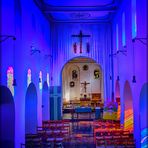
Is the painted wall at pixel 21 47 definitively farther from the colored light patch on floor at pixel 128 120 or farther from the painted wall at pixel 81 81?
the painted wall at pixel 81 81

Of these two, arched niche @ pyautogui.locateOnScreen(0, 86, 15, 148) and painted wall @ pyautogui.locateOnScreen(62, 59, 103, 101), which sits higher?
painted wall @ pyautogui.locateOnScreen(62, 59, 103, 101)

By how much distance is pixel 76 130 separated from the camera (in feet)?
66.3

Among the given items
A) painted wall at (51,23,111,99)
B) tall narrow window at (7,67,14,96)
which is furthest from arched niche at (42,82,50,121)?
tall narrow window at (7,67,14,96)

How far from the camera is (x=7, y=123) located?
12.2 metres

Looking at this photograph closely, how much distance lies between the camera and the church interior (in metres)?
11.9

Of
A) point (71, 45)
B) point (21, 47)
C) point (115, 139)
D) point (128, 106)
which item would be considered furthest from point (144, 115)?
point (71, 45)

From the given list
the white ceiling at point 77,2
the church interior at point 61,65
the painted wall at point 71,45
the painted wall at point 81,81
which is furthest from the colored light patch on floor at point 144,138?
the painted wall at point 81,81

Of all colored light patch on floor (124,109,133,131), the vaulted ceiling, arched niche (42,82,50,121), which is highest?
the vaulted ceiling

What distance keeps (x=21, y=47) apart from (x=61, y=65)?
34.5 feet

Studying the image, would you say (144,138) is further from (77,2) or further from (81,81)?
(81,81)

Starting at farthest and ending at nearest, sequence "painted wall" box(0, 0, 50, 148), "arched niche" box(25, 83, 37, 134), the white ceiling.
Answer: the white ceiling
"arched niche" box(25, 83, 37, 134)
"painted wall" box(0, 0, 50, 148)

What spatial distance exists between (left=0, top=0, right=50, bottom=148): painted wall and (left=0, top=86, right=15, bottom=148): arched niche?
0.25 metres

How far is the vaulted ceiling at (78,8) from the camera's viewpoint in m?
19.1

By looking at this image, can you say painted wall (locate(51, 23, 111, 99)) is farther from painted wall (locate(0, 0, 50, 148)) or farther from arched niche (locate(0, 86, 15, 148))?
arched niche (locate(0, 86, 15, 148))
